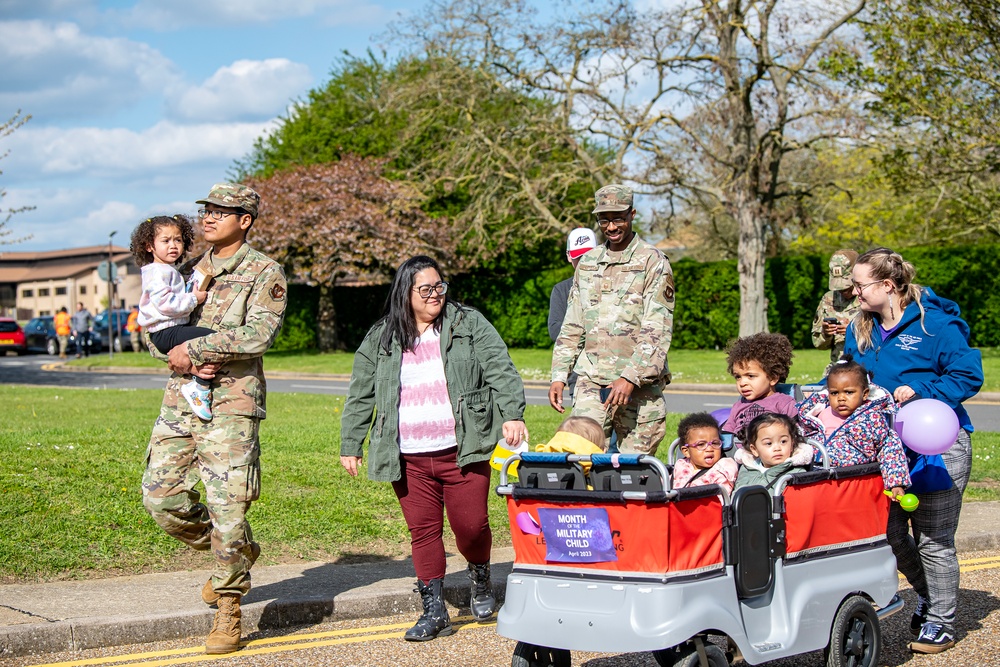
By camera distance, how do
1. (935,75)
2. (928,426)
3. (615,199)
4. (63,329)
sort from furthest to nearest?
(63,329) < (935,75) < (615,199) < (928,426)

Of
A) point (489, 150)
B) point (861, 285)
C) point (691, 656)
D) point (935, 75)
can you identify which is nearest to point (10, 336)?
point (489, 150)

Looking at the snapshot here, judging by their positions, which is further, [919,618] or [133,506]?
[133,506]

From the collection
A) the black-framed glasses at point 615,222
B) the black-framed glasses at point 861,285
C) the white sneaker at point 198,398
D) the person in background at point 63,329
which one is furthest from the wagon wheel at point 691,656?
the person in background at point 63,329

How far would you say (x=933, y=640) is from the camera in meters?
5.56

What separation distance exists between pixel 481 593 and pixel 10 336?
4616 centimetres

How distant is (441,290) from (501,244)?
28.3m

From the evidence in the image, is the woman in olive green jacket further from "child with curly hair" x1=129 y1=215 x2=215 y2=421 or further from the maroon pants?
"child with curly hair" x1=129 y1=215 x2=215 y2=421

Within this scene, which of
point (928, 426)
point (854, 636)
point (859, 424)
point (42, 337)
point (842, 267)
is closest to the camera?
point (854, 636)

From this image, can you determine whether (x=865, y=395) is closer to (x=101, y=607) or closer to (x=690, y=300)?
(x=101, y=607)

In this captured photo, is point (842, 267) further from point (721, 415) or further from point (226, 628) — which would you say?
point (226, 628)

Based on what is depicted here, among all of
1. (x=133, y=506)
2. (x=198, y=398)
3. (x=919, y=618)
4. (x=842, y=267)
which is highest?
(x=842, y=267)

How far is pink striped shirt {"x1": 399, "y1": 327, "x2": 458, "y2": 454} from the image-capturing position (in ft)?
19.5

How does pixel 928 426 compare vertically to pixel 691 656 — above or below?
above

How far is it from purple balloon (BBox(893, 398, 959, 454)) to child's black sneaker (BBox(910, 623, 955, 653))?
99 centimetres
